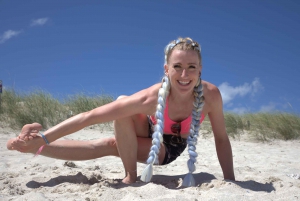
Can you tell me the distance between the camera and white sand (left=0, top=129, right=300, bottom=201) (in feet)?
7.45

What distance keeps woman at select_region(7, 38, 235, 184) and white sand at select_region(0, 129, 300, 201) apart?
241 mm

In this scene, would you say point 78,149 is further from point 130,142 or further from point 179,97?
point 179,97

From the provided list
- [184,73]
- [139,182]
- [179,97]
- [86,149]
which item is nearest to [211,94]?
[179,97]

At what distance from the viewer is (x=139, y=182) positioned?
285 cm

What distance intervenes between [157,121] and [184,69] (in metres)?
0.49

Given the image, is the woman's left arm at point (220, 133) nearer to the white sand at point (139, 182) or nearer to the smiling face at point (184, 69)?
the white sand at point (139, 182)

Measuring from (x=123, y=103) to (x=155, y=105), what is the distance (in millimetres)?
291

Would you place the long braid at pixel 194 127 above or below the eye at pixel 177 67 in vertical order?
below

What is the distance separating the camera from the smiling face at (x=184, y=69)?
244 cm

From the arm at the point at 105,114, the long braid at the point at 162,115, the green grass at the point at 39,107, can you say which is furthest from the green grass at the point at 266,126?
the arm at the point at 105,114

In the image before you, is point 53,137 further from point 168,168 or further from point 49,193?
point 168,168

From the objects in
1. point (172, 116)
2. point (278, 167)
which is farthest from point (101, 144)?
point (278, 167)

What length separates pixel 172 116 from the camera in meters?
2.74

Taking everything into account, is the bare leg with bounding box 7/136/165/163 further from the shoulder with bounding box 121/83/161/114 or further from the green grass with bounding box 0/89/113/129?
the green grass with bounding box 0/89/113/129
